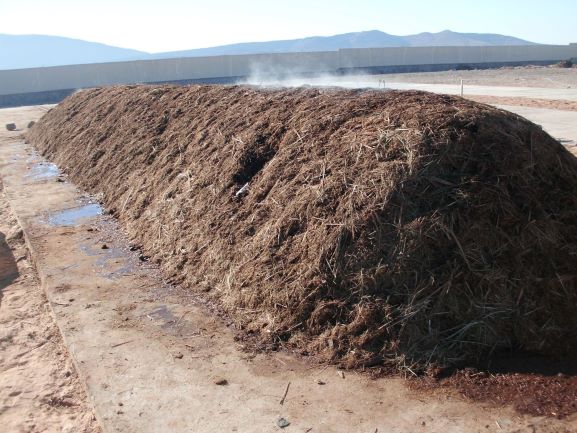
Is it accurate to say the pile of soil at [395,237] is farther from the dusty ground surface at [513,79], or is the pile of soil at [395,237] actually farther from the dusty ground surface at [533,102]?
the dusty ground surface at [513,79]

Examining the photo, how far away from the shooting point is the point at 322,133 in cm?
632

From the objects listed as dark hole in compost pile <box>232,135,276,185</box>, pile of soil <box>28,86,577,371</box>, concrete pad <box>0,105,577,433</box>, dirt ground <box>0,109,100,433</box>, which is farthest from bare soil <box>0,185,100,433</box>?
dark hole in compost pile <box>232,135,276,185</box>

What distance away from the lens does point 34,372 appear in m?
4.89

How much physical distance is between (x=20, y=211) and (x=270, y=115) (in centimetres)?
530

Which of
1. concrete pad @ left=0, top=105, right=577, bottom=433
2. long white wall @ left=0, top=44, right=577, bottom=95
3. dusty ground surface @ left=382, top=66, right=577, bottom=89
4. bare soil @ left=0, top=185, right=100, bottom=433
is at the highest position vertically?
long white wall @ left=0, top=44, right=577, bottom=95

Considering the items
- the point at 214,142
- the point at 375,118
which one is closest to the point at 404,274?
the point at 375,118

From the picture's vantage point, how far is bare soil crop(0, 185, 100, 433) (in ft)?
13.8

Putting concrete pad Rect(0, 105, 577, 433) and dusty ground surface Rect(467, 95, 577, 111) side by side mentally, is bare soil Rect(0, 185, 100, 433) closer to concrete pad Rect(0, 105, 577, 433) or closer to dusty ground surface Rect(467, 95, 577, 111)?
concrete pad Rect(0, 105, 577, 433)

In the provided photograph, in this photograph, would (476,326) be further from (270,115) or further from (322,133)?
(270,115)

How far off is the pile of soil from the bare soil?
1492mm

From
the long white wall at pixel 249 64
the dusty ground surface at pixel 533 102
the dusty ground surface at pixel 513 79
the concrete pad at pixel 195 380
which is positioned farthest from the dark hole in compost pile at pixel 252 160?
the long white wall at pixel 249 64

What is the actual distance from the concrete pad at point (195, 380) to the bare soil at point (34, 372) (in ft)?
0.43

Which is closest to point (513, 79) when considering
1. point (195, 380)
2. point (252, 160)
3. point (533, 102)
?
point (533, 102)

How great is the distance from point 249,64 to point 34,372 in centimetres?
4537
